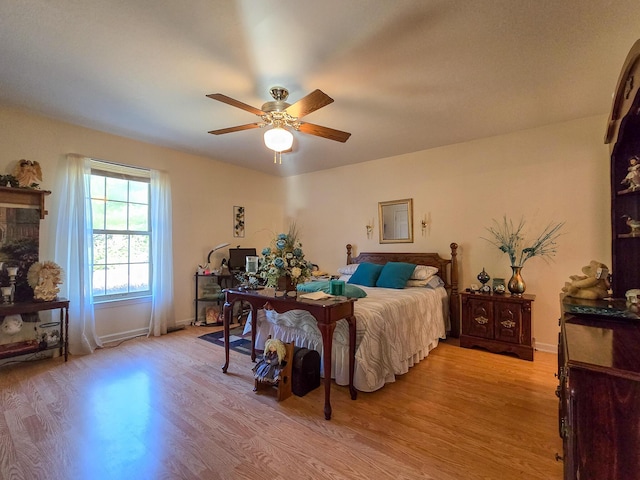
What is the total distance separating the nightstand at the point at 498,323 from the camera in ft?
10.3

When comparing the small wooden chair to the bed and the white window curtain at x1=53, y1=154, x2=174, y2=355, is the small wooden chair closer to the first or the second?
the bed

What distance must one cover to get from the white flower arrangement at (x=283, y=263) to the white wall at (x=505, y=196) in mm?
2402

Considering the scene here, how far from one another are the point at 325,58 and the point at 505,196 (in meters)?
2.85

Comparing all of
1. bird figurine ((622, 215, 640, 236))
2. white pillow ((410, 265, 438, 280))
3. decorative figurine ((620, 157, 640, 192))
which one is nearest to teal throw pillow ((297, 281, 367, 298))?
white pillow ((410, 265, 438, 280))

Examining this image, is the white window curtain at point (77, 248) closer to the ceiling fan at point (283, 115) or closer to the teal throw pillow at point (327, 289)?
the ceiling fan at point (283, 115)

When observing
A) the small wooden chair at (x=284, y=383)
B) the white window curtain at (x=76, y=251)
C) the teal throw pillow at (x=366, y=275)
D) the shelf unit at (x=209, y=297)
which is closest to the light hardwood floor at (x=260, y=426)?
the small wooden chair at (x=284, y=383)

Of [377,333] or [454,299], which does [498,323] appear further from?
[377,333]

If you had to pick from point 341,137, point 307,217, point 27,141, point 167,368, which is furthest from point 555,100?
point 27,141

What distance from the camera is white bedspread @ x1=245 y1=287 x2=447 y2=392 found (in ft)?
7.98

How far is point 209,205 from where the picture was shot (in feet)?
15.6

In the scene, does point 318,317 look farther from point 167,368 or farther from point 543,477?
point 167,368

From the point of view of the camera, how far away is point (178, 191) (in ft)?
14.4

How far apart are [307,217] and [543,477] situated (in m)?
4.67

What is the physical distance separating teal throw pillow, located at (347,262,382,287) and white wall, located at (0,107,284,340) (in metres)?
2.27
